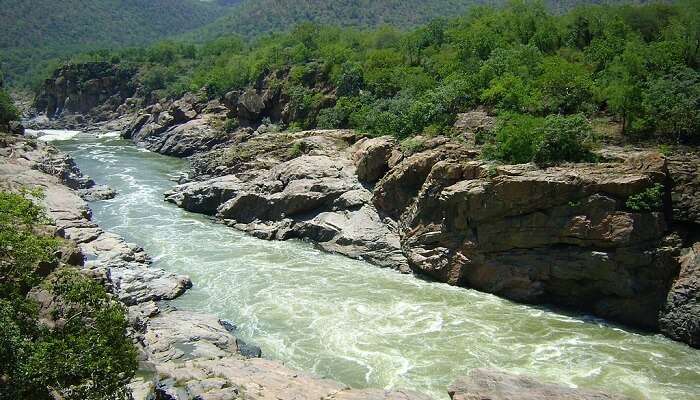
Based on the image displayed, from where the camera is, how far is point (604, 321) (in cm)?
2553

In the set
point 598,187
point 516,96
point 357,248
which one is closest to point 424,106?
point 516,96

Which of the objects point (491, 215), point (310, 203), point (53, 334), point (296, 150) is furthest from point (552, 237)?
point (296, 150)

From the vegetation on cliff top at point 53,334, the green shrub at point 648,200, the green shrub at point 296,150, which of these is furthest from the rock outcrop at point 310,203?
the vegetation on cliff top at point 53,334

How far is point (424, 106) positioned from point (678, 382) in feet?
79.9

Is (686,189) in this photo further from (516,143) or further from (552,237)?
(516,143)

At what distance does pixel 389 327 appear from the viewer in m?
24.4

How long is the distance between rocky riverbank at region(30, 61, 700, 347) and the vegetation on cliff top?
61.8ft

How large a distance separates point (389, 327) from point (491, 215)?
A: 8.61 metres

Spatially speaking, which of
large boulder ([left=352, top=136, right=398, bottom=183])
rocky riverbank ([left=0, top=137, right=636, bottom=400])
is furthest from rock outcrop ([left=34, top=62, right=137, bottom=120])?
large boulder ([left=352, top=136, right=398, bottom=183])

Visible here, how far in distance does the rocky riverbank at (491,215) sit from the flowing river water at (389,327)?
123 cm

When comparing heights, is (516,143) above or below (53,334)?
above

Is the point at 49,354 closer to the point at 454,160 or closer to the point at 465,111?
the point at 454,160

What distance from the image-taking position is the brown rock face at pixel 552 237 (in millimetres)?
25359

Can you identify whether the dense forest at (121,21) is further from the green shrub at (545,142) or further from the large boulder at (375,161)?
the green shrub at (545,142)
